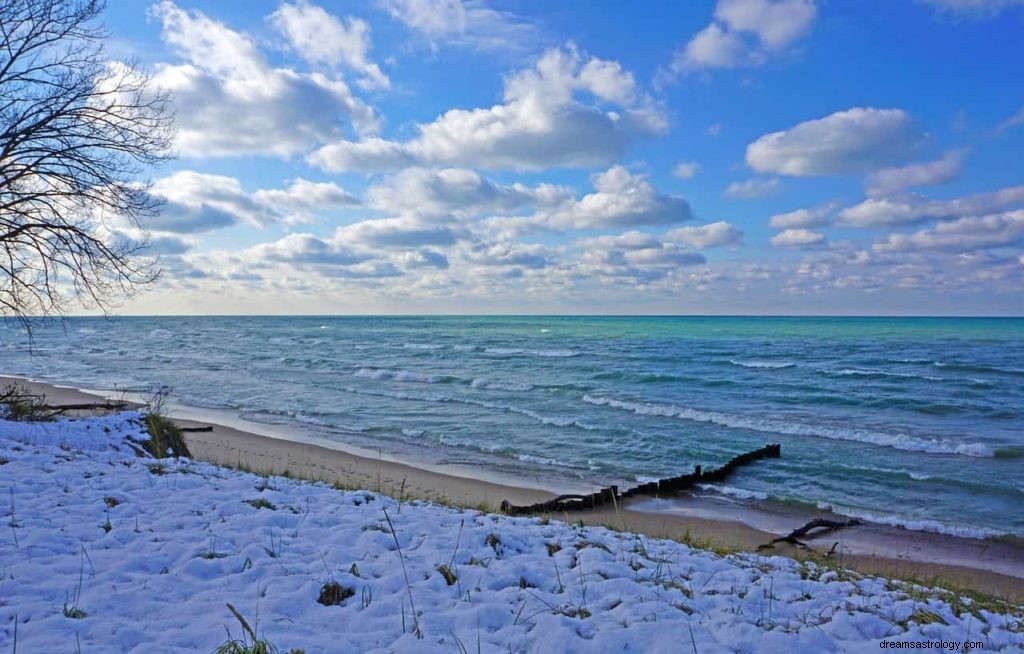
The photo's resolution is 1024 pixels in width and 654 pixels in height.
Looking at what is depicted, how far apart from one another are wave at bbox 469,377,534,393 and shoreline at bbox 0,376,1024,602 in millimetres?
12953

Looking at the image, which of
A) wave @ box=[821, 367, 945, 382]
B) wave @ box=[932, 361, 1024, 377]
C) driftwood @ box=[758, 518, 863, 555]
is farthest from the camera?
wave @ box=[932, 361, 1024, 377]

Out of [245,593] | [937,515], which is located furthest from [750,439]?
[245,593]

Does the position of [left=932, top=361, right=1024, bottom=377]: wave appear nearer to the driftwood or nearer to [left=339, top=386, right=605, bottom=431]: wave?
[left=339, top=386, right=605, bottom=431]: wave

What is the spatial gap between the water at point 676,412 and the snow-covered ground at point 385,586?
23.5ft

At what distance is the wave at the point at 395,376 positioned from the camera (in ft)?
108

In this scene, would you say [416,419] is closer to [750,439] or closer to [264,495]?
[750,439]

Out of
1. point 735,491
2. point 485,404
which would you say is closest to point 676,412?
point 485,404

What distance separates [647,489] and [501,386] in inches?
692

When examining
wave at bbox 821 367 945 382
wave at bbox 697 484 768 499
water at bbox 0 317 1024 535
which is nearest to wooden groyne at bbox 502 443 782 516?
wave at bbox 697 484 768 499

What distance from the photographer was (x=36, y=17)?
35.8 feet

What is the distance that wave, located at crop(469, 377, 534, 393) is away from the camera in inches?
1166

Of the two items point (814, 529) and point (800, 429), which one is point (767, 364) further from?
point (814, 529)

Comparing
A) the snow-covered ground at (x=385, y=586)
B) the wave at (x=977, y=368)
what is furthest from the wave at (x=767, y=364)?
the snow-covered ground at (x=385, y=586)

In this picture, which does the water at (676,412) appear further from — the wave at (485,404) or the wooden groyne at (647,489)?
the wooden groyne at (647,489)
